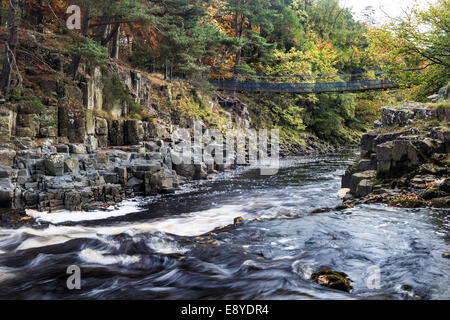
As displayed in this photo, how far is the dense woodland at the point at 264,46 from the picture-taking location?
13422 millimetres

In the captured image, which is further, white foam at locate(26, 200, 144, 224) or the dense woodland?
the dense woodland

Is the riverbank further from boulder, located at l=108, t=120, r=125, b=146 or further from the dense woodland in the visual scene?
the dense woodland

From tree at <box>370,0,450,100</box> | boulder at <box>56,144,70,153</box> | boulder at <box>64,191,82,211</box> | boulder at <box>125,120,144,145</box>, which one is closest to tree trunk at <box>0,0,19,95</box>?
boulder at <box>56,144,70,153</box>

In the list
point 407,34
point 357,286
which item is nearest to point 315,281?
point 357,286

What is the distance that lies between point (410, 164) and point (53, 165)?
10.1m

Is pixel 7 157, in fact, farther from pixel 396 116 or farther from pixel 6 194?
pixel 396 116

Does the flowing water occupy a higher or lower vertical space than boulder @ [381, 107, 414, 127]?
lower

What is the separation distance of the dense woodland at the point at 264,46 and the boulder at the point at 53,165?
147 inches

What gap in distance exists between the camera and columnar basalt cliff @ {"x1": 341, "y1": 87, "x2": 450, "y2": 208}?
7.83 metres

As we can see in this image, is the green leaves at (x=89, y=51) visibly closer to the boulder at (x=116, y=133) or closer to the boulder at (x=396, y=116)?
the boulder at (x=116, y=133)

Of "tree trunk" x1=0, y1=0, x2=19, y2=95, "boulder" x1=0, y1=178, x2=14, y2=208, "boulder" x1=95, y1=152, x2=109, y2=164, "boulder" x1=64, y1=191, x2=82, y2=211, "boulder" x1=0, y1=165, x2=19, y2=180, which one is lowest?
"boulder" x1=64, y1=191, x2=82, y2=211

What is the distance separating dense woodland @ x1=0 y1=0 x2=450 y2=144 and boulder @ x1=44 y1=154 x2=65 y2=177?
147 inches

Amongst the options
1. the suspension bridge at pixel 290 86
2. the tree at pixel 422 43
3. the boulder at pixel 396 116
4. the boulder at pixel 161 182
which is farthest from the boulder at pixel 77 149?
the suspension bridge at pixel 290 86

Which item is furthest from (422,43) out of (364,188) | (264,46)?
(264,46)
